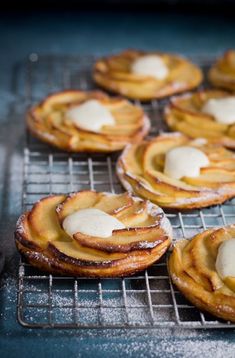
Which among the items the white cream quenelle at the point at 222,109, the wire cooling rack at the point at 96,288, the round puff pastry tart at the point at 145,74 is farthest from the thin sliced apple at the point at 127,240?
the round puff pastry tart at the point at 145,74

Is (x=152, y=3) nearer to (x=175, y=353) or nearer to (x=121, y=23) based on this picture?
(x=121, y=23)

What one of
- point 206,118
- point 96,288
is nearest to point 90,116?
point 206,118

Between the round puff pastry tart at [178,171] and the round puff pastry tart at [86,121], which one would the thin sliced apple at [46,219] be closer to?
the round puff pastry tart at [178,171]

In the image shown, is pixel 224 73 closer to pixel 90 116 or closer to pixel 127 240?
pixel 90 116

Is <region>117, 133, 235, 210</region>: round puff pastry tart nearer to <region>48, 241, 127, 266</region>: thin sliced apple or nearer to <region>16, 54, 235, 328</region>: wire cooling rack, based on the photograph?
<region>16, 54, 235, 328</region>: wire cooling rack

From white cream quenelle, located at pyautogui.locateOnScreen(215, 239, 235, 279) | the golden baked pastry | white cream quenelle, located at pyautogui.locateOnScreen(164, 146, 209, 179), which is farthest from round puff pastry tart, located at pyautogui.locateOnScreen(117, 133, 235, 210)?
the golden baked pastry

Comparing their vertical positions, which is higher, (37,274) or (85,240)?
(85,240)

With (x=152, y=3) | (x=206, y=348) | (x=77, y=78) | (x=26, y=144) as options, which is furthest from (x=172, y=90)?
(x=206, y=348)
